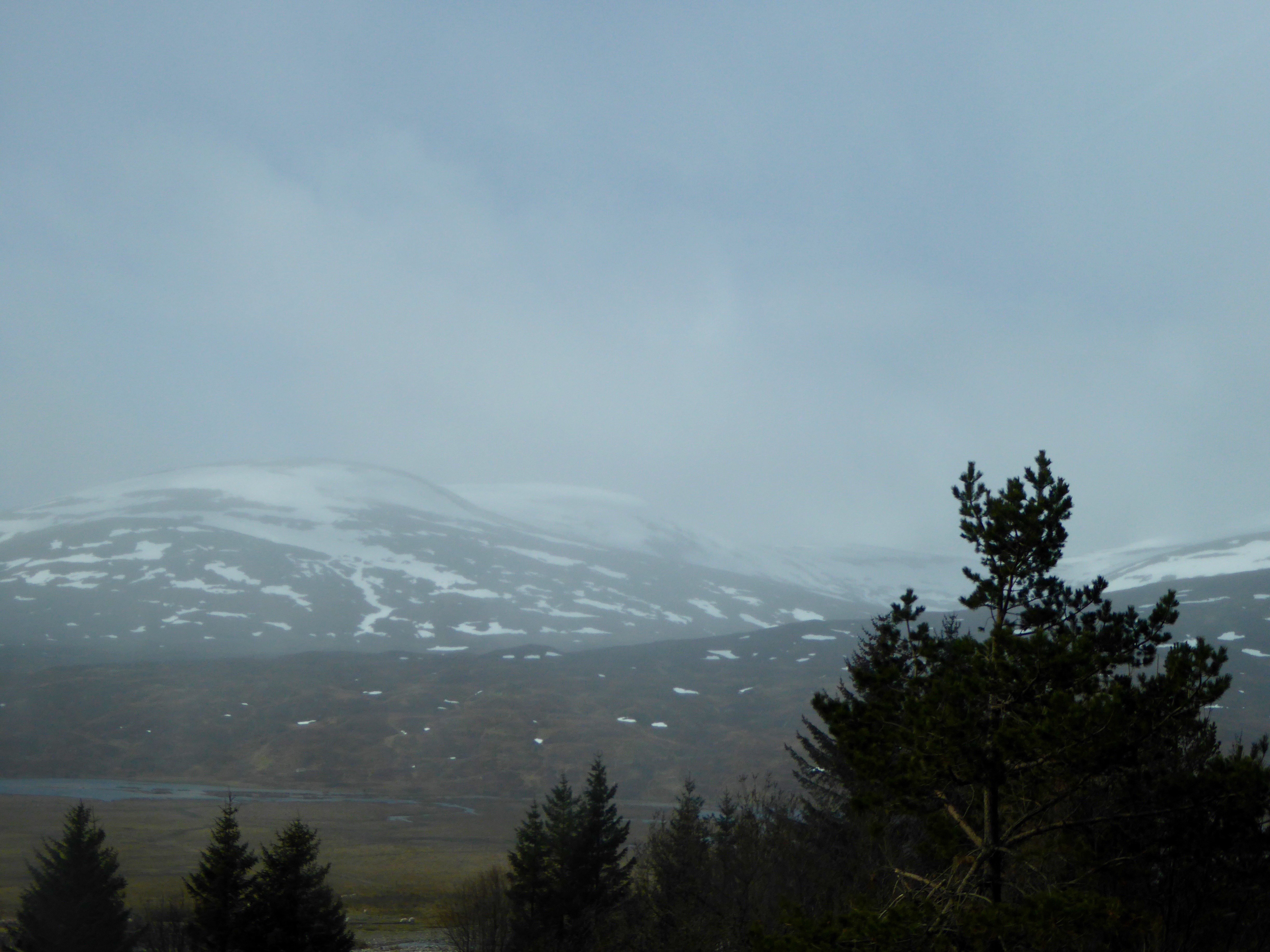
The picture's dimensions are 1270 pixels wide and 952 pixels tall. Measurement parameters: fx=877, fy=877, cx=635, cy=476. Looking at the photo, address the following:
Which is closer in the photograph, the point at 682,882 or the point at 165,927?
the point at 682,882

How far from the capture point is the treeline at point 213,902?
84.0 feet

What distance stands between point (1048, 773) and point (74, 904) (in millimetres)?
32420

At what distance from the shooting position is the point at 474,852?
83.8 metres

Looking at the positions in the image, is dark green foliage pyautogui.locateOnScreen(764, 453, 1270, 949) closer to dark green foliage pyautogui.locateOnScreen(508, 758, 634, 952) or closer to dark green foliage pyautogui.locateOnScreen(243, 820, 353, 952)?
dark green foliage pyautogui.locateOnScreen(243, 820, 353, 952)

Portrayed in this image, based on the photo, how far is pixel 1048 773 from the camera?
29.0 ft

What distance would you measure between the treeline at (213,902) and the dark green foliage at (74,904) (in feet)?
0.09

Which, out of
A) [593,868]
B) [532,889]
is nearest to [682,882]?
[593,868]

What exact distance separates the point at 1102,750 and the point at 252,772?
139851mm

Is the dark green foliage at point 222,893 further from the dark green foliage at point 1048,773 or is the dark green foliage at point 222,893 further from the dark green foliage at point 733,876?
the dark green foliage at point 1048,773

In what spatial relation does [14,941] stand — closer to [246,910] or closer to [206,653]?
[246,910]

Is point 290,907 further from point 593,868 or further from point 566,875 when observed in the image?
point 593,868

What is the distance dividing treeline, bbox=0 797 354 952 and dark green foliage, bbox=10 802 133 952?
27 millimetres

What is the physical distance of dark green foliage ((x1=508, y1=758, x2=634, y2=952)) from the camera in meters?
31.9

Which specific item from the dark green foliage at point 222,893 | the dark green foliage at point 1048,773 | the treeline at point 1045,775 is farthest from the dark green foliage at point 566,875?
the dark green foliage at point 1048,773
